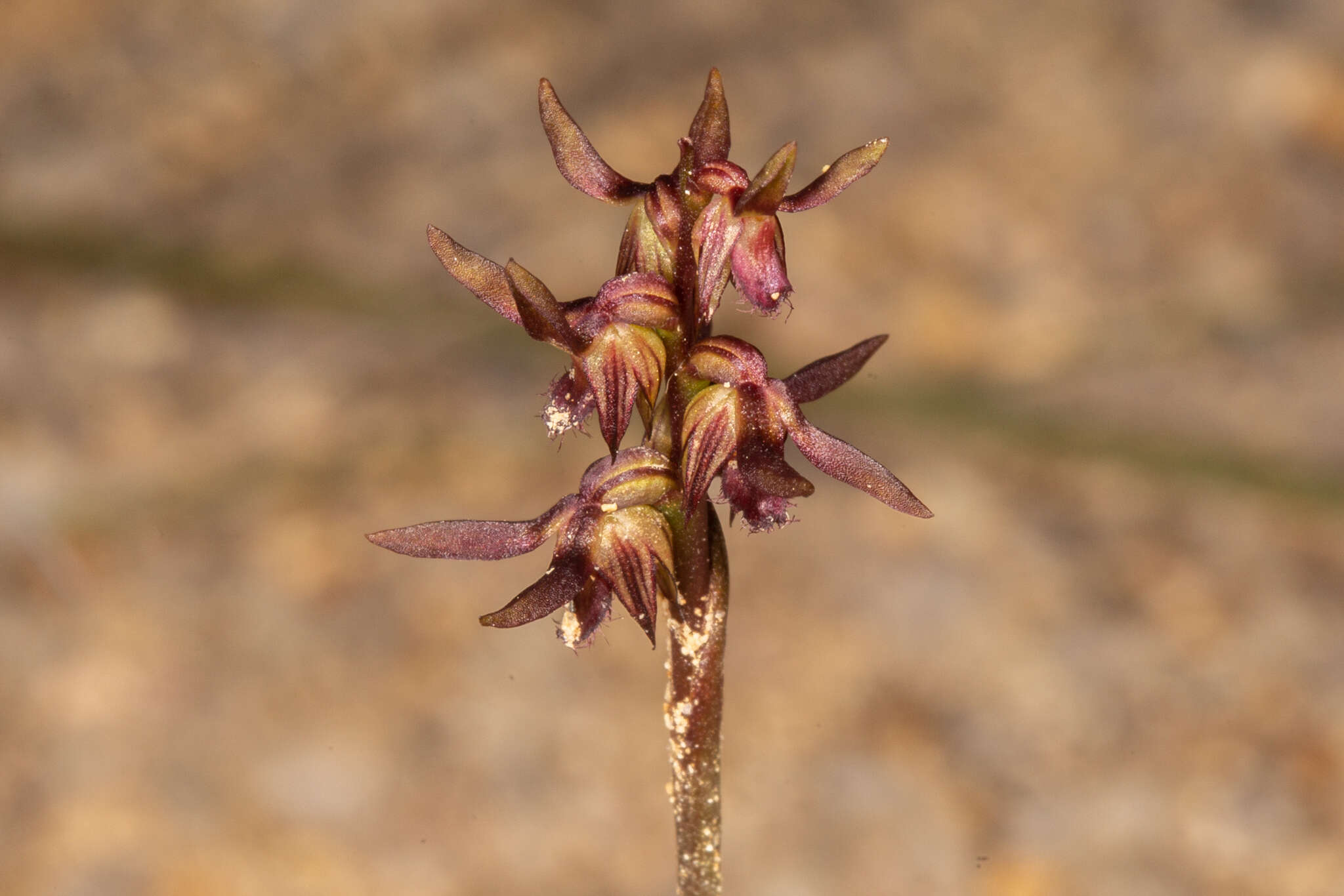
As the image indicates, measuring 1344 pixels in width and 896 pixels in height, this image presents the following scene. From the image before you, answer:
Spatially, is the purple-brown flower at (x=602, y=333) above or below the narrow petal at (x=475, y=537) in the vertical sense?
above

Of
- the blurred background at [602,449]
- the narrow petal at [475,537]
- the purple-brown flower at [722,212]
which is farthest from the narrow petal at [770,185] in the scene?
the blurred background at [602,449]

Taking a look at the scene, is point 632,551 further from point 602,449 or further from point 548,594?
point 602,449

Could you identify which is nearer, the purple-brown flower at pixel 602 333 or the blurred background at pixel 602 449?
the purple-brown flower at pixel 602 333

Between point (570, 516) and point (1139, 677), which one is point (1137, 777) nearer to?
point (1139, 677)

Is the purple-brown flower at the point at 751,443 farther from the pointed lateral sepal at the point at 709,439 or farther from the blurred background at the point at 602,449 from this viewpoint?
the blurred background at the point at 602,449

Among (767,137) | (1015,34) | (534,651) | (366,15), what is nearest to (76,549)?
(534,651)

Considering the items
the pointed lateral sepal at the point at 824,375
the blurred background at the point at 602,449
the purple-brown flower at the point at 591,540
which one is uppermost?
the blurred background at the point at 602,449

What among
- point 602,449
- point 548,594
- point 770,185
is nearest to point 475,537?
point 548,594
